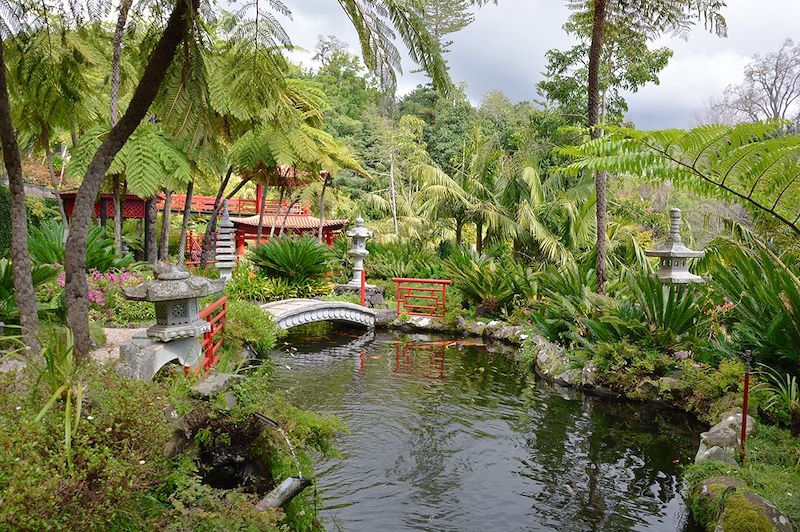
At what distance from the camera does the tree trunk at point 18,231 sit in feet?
13.8

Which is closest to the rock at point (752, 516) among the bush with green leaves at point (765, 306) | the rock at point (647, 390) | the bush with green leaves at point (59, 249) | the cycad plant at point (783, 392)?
the cycad plant at point (783, 392)

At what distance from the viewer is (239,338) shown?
8.48m

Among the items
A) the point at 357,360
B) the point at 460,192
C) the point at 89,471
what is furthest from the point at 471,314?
the point at 89,471

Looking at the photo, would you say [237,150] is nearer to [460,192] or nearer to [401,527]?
[460,192]

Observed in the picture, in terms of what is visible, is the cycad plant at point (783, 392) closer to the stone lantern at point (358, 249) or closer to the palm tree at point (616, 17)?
the palm tree at point (616, 17)

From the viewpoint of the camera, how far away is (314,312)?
1191 cm

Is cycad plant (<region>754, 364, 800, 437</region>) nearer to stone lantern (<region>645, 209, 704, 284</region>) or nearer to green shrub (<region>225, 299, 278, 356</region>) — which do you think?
stone lantern (<region>645, 209, 704, 284</region>)

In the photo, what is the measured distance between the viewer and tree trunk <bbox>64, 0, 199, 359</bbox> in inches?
158

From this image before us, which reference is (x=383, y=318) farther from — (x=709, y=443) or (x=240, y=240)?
(x=709, y=443)

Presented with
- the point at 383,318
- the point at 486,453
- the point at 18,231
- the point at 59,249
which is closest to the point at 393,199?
the point at 383,318

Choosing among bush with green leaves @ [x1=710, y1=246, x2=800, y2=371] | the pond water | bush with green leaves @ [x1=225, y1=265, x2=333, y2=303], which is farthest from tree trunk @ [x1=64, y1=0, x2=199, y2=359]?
bush with green leaves @ [x1=225, y1=265, x2=333, y2=303]

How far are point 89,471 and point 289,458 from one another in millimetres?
1810

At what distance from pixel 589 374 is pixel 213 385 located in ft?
18.8

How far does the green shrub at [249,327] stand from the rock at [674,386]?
18.3ft
